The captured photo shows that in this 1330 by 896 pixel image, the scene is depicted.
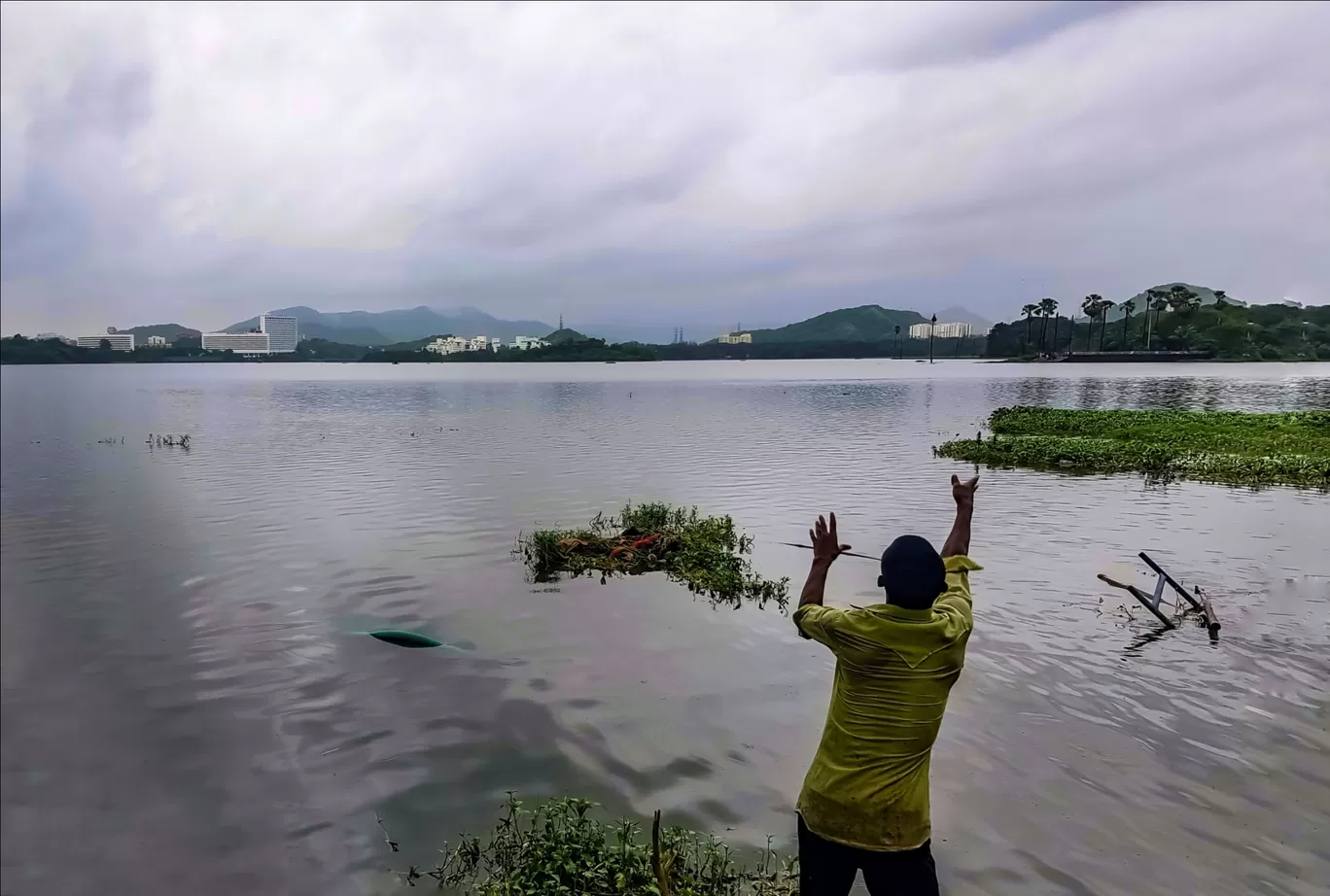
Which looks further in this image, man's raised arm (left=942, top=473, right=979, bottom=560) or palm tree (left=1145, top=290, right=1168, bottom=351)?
palm tree (left=1145, top=290, right=1168, bottom=351)

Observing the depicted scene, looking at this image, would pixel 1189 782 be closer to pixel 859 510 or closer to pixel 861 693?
pixel 861 693

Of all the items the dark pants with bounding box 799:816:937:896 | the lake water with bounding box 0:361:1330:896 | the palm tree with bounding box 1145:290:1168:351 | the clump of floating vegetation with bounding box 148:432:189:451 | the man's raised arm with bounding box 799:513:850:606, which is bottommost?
the lake water with bounding box 0:361:1330:896

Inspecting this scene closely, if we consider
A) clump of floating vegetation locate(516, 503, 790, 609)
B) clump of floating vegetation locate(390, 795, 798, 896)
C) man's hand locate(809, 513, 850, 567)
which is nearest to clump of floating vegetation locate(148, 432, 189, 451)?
clump of floating vegetation locate(516, 503, 790, 609)

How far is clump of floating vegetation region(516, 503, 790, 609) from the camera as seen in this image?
49.9ft

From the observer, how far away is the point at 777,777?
843cm

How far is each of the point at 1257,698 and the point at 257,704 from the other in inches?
523

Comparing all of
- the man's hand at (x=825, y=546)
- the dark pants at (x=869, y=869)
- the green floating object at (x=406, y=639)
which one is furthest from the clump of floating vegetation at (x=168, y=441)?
the dark pants at (x=869, y=869)

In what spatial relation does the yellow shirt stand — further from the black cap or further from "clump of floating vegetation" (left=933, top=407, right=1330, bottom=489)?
"clump of floating vegetation" (left=933, top=407, right=1330, bottom=489)

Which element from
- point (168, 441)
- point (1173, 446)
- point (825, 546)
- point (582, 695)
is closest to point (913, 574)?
point (825, 546)

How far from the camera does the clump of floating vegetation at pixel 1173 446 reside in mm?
26672

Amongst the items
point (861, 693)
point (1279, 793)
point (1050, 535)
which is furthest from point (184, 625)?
point (1050, 535)

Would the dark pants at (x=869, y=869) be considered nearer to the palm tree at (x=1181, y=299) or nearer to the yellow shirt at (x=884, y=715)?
the yellow shirt at (x=884, y=715)

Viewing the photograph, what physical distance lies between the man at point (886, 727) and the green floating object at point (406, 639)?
9371 mm

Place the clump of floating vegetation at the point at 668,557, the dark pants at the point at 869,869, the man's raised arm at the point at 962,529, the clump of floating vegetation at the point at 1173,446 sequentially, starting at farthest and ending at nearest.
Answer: the clump of floating vegetation at the point at 1173,446 < the clump of floating vegetation at the point at 668,557 < the man's raised arm at the point at 962,529 < the dark pants at the point at 869,869
